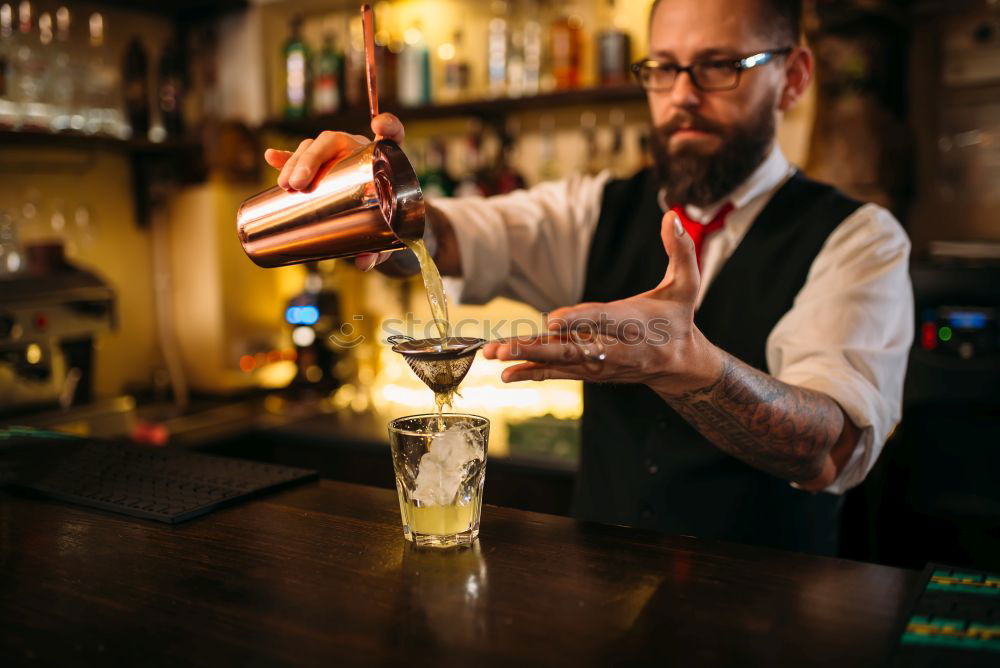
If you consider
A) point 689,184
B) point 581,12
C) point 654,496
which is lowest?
point 654,496

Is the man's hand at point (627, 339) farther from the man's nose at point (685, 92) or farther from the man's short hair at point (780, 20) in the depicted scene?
the man's short hair at point (780, 20)

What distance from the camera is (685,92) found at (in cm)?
161

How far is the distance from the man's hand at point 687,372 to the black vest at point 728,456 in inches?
8.3

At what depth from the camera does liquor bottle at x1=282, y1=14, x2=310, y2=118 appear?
11.3 feet

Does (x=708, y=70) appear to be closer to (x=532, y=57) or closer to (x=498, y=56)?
(x=532, y=57)

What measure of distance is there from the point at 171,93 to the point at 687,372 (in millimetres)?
3073

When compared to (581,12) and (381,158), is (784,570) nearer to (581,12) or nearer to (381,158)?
(381,158)

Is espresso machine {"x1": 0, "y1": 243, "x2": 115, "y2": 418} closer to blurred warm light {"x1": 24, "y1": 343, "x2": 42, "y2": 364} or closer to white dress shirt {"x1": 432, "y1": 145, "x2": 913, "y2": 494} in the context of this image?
blurred warm light {"x1": 24, "y1": 343, "x2": 42, "y2": 364}

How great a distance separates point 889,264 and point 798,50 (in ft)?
1.59

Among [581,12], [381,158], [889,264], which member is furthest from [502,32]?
[381,158]

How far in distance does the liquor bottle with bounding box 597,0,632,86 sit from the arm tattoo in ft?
5.85

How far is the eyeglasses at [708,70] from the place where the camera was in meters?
1.59

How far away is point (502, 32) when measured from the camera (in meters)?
3.12

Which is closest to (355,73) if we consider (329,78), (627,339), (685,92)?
(329,78)
